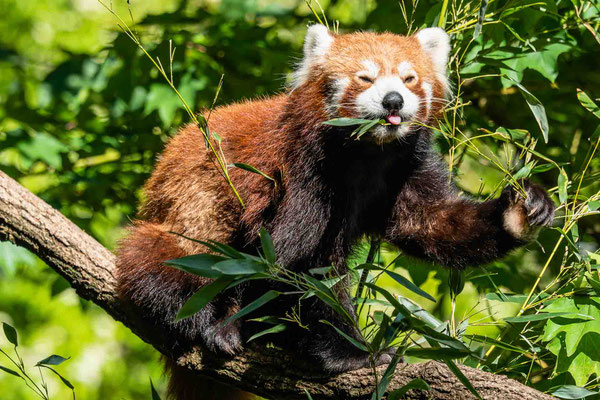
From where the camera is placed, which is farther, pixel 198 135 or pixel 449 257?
pixel 198 135

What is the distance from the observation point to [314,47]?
4246 mm

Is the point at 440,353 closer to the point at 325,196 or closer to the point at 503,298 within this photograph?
the point at 503,298

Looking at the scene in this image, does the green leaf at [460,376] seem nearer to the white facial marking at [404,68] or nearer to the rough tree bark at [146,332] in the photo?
the rough tree bark at [146,332]

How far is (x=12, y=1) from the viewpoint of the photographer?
1184cm

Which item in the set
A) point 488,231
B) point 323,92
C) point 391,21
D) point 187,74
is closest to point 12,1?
point 187,74

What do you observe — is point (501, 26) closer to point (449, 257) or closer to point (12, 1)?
point (449, 257)

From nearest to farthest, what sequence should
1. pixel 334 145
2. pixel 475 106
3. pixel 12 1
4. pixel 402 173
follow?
pixel 334 145
pixel 402 173
pixel 475 106
pixel 12 1

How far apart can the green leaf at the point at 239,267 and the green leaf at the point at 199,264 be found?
0.10 metres

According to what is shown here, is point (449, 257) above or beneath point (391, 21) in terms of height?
beneath

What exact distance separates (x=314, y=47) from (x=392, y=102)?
81 cm

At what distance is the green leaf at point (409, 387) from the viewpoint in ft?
9.48

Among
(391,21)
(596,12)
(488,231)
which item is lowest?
(488,231)

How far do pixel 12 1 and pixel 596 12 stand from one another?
1020cm

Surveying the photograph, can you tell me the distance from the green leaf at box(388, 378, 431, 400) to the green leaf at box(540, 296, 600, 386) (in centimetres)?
69
